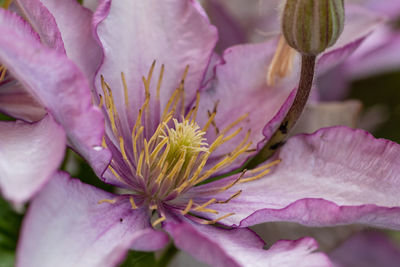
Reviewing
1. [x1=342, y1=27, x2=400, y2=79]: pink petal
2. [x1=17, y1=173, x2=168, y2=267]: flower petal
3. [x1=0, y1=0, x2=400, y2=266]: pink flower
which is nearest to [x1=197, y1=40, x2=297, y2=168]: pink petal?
[x1=0, y1=0, x2=400, y2=266]: pink flower

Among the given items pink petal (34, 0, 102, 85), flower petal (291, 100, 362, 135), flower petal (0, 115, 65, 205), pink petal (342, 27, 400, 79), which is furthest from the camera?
pink petal (342, 27, 400, 79)

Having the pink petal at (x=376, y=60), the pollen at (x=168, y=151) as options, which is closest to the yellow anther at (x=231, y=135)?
the pollen at (x=168, y=151)

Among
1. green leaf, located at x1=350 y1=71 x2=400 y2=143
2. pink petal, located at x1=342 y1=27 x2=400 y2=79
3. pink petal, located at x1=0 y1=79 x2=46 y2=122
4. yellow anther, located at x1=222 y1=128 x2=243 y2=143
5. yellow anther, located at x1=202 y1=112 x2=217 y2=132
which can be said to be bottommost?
green leaf, located at x1=350 y1=71 x2=400 y2=143

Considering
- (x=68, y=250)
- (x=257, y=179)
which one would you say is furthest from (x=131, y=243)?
(x=257, y=179)

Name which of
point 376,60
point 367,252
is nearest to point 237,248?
point 367,252

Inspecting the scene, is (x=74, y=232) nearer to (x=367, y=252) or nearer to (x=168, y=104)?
(x=168, y=104)

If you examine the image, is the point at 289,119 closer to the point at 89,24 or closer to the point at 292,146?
the point at 292,146

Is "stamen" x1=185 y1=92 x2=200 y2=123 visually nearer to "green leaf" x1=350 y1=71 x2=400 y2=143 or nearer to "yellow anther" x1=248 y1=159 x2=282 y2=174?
"yellow anther" x1=248 y1=159 x2=282 y2=174

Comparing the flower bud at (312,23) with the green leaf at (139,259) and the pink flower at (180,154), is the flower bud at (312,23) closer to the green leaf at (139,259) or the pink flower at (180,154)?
the pink flower at (180,154)
